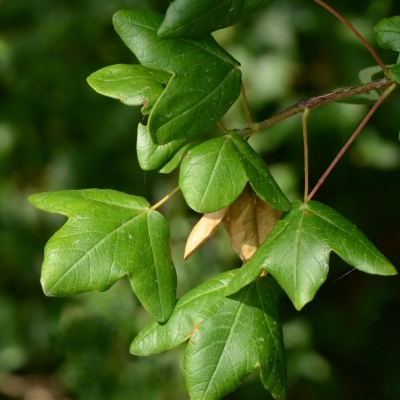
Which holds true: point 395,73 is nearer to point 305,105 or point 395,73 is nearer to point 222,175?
point 305,105

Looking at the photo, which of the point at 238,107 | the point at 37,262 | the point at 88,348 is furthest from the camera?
the point at 37,262

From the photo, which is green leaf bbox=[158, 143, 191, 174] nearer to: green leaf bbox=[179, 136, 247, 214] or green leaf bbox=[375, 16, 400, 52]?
green leaf bbox=[179, 136, 247, 214]

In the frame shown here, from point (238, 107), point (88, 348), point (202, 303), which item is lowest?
point (88, 348)

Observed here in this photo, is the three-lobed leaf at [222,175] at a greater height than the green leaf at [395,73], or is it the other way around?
the green leaf at [395,73]

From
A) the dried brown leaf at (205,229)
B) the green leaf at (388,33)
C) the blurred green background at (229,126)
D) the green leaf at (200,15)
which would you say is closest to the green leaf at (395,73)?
the green leaf at (388,33)

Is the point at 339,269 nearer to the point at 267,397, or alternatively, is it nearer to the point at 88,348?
the point at 267,397

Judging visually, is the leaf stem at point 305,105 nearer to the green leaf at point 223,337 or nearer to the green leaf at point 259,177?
the green leaf at point 259,177

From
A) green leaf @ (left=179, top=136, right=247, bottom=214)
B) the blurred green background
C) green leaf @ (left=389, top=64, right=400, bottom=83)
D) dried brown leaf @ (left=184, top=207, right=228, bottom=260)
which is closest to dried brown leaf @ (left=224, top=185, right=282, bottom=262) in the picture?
dried brown leaf @ (left=184, top=207, right=228, bottom=260)

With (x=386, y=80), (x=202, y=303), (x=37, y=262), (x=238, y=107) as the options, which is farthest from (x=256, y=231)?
(x=37, y=262)
